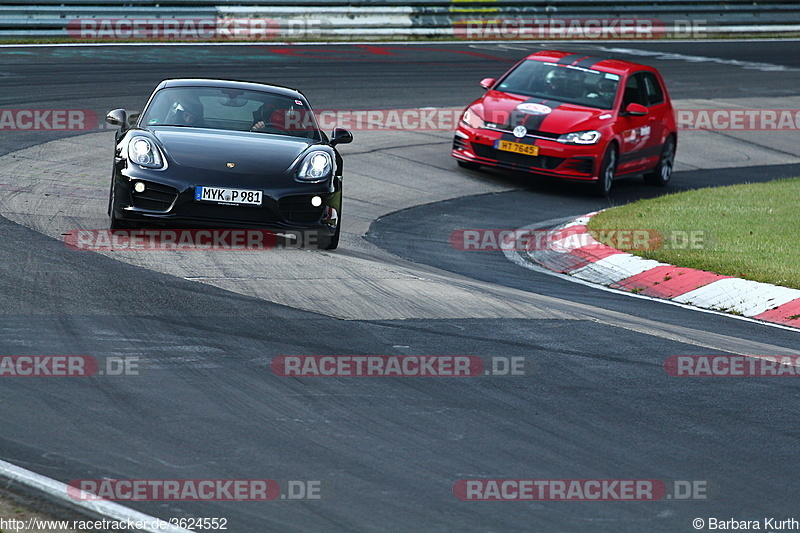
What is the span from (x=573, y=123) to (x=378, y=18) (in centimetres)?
1240

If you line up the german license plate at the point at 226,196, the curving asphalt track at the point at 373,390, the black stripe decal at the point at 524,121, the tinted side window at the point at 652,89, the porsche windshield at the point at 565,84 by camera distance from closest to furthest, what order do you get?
1. the curving asphalt track at the point at 373,390
2. the german license plate at the point at 226,196
3. the black stripe decal at the point at 524,121
4. the porsche windshield at the point at 565,84
5. the tinted side window at the point at 652,89

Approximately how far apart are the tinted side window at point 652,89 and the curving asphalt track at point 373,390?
5.71m

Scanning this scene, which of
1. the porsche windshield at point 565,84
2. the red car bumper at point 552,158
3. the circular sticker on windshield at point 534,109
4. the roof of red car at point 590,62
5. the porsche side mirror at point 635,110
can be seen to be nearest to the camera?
the red car bumper at point 552,158

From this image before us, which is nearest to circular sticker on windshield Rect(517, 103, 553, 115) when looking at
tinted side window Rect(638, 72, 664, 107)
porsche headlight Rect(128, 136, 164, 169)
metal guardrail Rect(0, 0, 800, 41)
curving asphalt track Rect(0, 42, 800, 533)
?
tinted side window Rect(638, 72, 664, 107)

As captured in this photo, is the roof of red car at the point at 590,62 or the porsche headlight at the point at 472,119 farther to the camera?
the roof of red car at the point at 590,62

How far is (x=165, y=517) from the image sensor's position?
155 inches

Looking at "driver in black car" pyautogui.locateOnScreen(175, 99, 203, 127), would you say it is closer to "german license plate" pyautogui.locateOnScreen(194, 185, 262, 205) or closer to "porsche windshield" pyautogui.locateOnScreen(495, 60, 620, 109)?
"german license plate" pyautogui.locateOnScreen(194, 185, 262, 205)

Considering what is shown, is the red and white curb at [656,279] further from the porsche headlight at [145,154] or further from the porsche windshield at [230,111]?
the porsche headlight at [145,154]

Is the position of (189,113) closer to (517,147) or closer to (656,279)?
(656,279)

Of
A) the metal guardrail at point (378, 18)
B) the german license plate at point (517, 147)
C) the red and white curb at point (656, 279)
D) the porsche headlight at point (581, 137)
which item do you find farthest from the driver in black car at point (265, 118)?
the metal guardrail at point (378, 18)

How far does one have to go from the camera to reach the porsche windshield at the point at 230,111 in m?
9.59

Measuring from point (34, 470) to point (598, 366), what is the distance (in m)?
3.17

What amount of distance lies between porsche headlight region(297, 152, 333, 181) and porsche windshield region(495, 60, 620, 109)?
6398 mm

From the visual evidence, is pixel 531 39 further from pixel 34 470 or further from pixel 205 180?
pixel 34 470
